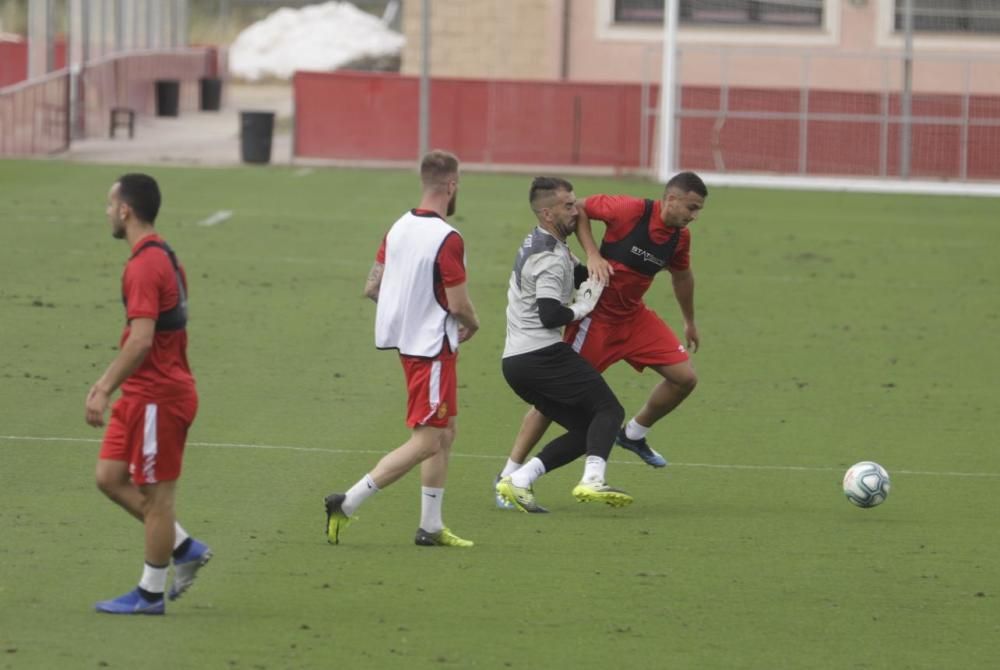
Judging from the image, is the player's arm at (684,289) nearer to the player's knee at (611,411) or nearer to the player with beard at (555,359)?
the player with beard at (555,359)

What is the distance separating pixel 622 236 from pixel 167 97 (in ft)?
125

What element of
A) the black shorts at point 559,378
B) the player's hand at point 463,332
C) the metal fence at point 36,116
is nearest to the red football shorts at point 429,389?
the player's hand at point 463,332

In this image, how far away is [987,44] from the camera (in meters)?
37.7

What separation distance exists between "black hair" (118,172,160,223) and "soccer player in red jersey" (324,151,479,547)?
1.53m

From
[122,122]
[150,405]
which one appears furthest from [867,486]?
[122,122]

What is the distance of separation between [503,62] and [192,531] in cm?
3227

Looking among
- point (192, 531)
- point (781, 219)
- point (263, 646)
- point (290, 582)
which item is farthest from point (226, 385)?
point (781, 219)

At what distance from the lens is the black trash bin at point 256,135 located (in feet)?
111

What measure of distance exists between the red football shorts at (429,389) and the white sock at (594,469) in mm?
1292

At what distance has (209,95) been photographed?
168ft

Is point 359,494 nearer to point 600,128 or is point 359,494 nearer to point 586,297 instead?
point 586,297

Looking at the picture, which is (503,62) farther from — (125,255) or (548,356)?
(548,356)

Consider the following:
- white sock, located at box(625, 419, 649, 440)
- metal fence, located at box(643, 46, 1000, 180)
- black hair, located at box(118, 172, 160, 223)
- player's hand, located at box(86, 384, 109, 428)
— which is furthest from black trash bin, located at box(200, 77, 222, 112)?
player's hand, located at box(86, 384, 109, 428)

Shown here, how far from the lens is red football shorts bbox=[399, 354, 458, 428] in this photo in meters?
8.59
